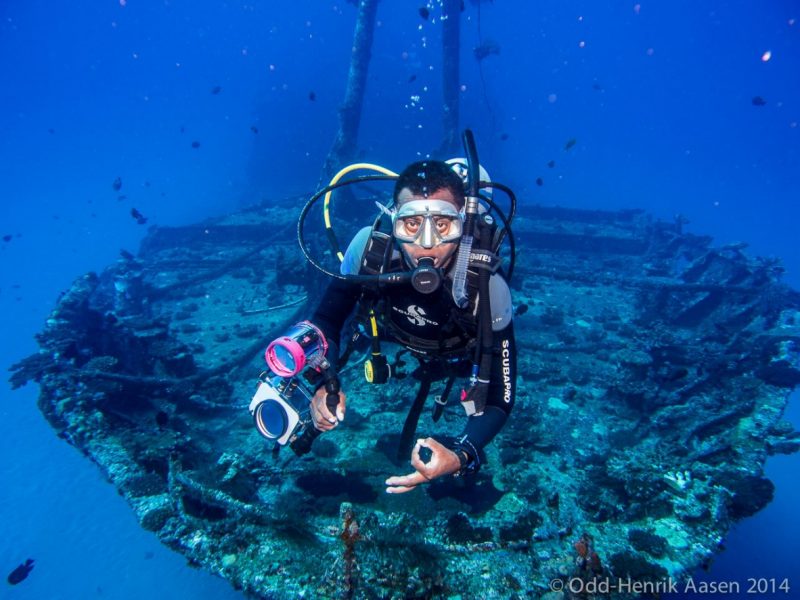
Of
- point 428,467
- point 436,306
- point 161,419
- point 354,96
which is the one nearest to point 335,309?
point 436,306

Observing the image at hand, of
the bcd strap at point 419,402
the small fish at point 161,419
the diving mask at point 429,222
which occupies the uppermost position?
the diving mask at point 429,222

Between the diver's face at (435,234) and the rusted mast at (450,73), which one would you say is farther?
the rusted mast at (450,73)

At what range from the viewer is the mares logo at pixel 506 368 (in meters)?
3.03

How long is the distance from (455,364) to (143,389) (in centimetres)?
579

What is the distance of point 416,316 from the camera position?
338 cm

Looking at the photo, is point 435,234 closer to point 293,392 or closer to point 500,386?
point 500,386

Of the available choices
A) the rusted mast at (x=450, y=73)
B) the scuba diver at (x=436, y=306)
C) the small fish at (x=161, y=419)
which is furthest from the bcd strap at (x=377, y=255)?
the rusted mast at (x=450, y=73)

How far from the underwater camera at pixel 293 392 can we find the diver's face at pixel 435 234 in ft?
3.30

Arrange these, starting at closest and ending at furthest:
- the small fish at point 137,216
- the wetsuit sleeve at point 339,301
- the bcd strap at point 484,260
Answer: the bcd strap at point 484,260 → the wetsuit sleeve at point 339,301 → the small fish at point 137,216

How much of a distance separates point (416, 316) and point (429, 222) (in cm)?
87

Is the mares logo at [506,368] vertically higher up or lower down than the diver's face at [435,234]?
lower down

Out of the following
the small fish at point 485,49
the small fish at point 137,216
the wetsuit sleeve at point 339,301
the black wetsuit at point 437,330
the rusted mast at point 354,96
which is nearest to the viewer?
the black wetsuit at point 437,330

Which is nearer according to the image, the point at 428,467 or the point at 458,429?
the point at 428,467

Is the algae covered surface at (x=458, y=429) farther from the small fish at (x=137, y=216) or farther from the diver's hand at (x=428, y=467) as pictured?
the small fish at (x=137, y=216)
